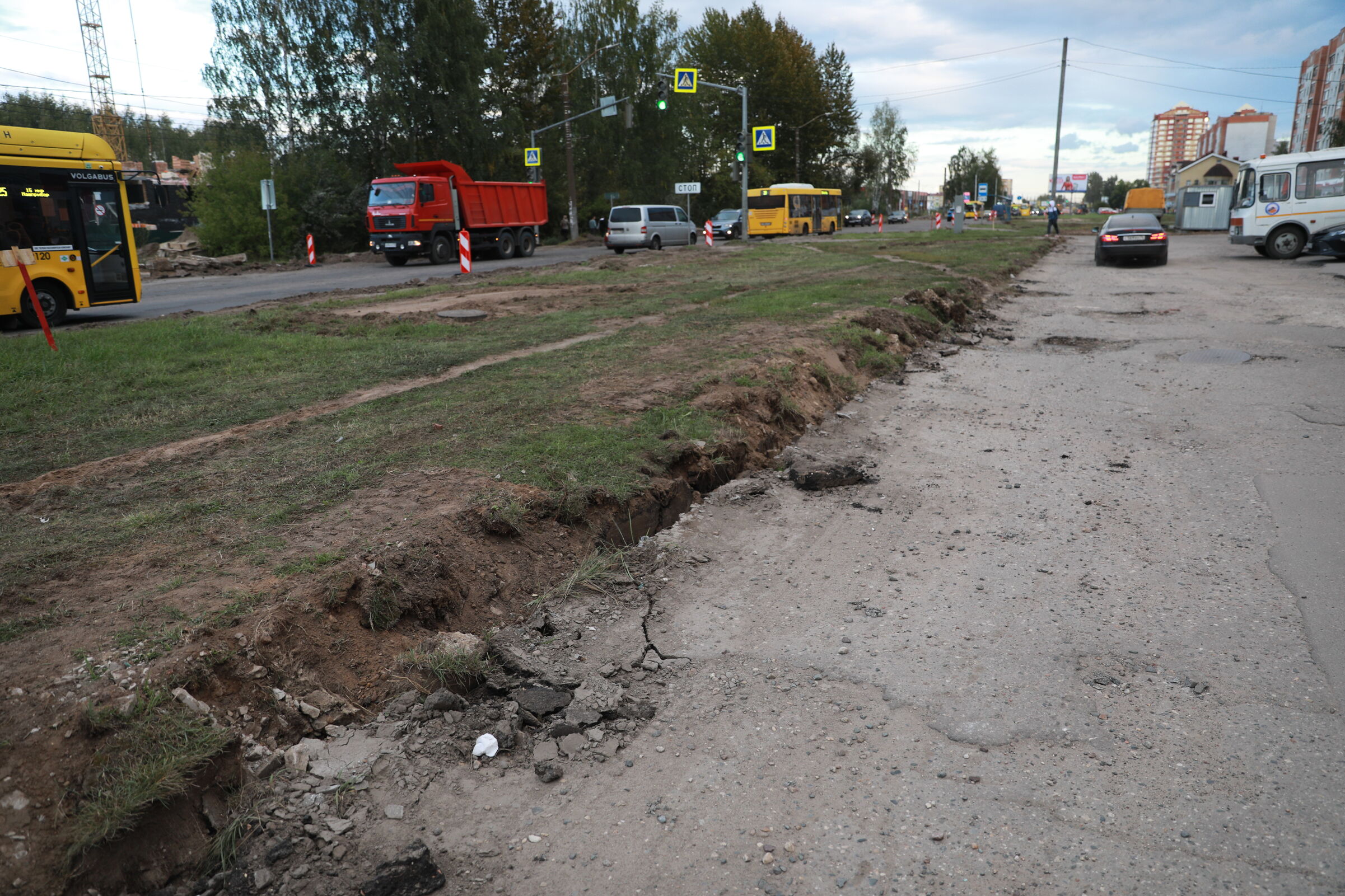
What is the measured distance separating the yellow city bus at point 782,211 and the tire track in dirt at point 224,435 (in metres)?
43.4

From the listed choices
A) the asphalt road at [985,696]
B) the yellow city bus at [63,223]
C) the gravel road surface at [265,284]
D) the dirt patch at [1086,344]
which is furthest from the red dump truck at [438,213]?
the asphalt road at [985,696]

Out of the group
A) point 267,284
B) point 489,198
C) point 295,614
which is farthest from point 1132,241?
point 295,614

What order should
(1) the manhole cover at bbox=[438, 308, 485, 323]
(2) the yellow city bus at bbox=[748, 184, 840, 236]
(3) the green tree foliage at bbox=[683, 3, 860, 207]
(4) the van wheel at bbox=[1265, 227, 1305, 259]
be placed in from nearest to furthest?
1. (1) the manhole cover at bbox=[438, 308, 485, 323]
2. (4) the van wheel at bbox=[1265, 227, 1305, 259]
3. (2) the yellow city bus at bbox=[748, 184, 840, 236]
4. (3) the green tree foliage at bbox=[683, 3, 860, 207]

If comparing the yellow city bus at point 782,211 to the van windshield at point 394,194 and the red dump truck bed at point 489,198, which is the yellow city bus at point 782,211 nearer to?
the red dump truck bed at point 489,198

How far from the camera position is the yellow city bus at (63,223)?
13531mm

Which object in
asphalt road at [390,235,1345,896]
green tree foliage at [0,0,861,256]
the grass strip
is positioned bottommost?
asphalt road at [390,235,1345,896]

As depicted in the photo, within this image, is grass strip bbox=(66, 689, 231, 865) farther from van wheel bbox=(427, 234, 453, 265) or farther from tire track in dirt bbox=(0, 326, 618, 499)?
van wheel bbox=(427, 234, 453, 265)

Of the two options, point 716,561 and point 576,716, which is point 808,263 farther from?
point 576,716

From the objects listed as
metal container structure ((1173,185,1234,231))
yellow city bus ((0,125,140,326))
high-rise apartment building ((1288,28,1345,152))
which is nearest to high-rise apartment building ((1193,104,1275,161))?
high-rise apartment building ((1288,28,1345,152))

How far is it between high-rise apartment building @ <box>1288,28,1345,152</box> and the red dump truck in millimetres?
84846

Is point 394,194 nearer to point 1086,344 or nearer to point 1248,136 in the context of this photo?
point 1086,344

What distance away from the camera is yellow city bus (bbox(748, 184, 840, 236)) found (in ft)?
167

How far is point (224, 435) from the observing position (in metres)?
6.49

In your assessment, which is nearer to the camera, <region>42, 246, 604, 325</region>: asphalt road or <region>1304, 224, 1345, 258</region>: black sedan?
<region>42, 246, 604, 325</region>: asphalt road
